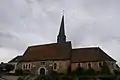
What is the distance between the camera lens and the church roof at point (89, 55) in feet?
139

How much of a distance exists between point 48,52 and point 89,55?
1059 centimetres

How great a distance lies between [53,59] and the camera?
45.8 metres

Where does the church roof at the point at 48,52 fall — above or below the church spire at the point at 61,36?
below

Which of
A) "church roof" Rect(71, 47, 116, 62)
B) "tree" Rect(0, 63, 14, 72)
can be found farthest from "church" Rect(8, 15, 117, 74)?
"tree" Rect(0, 63, 14, 72)

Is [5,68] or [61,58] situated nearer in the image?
[5,68]

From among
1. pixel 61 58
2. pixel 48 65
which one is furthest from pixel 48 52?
pixel 61 58

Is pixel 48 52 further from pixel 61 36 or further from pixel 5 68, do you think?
pixel 5 68

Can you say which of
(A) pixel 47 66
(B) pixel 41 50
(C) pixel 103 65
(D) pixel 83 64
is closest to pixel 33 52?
(B) pixel 41 50

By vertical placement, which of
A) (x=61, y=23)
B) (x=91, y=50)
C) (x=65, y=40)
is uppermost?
(x=61, y=23)

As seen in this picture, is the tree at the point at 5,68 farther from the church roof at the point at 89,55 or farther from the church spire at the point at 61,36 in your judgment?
the church roof at the point at 89,55

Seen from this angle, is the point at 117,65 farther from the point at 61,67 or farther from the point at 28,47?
the point at 28,47

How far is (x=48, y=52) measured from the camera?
48.4m

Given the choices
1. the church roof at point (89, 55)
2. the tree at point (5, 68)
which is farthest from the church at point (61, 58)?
the tree at point (5, 68)

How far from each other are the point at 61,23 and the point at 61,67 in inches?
Result: 530
